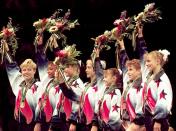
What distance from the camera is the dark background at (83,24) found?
711 centimetres

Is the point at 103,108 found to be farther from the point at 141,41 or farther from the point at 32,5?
the point at 32,5

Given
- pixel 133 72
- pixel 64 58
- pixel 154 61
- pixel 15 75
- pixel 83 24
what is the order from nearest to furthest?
pixel 154 61, pixel 133 72, pixel 64 58, pixel 15 75, pixel 83 24

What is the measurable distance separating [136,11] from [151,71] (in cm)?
146

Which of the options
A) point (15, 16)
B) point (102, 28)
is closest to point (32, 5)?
point (15, 16)

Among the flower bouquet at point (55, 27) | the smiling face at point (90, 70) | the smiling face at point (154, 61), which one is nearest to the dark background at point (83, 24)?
the smiling face at point (90, 70)

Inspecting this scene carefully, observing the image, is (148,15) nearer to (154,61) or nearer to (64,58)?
(154,61)

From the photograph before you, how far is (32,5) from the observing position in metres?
8.34

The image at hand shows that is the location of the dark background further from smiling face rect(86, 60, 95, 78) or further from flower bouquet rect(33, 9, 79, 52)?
flower bouquet rect(33, 9, 79, 52)

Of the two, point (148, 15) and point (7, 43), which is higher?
point (7, 43)

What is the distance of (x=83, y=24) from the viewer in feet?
25.9

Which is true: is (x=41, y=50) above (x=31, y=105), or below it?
above

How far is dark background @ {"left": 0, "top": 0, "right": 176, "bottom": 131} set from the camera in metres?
7.11

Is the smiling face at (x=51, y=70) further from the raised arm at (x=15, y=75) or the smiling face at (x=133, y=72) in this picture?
the smiling face at (x=133, y=72)

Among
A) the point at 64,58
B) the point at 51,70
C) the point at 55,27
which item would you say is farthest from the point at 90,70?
the point at 55,27
